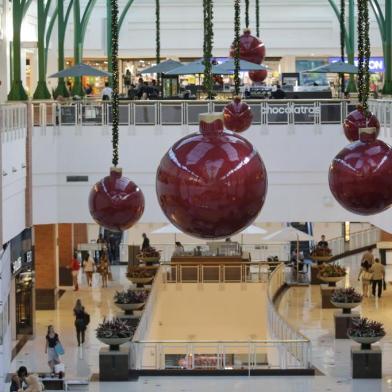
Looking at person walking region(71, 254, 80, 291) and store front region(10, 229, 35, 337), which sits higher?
store front region(10, 229, 35, 337)

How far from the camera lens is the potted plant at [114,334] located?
78.9ft

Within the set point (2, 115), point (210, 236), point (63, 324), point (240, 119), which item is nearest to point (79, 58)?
point (63, 324)

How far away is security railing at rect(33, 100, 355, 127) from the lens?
31.1 meters

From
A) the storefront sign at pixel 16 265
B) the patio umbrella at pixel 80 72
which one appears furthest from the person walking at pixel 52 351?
the patio umbrella at pixel 80 72

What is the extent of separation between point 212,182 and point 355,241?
136ft

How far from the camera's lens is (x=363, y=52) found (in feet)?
23.7

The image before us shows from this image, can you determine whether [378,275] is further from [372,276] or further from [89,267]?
[89,267]

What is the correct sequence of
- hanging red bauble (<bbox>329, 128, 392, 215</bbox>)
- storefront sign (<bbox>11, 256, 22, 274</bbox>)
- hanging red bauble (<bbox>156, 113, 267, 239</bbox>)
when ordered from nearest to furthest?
hanging red bauble (<bbox>156, 113, 267, 239</bbox>) < hanging red bauble (<bbox>329, 128, 392, 215</bbox>) < storefront sign (<bbox>11, 256, 22, 274</bbox>)

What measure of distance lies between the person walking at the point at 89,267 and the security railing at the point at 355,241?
918 centimetres

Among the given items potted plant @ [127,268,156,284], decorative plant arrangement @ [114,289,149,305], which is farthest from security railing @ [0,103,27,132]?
potted plant @ [127,268,156,284]

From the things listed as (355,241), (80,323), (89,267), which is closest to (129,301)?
(80,323)

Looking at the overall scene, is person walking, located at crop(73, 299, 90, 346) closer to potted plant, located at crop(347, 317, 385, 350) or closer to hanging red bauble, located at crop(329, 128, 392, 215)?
potted plant, located at crop(347, 317, 385, 350)

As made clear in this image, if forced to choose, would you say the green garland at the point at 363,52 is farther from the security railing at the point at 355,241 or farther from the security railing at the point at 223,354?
the security railing at the point at 355,241

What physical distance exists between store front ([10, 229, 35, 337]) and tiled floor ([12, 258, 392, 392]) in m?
0.48
